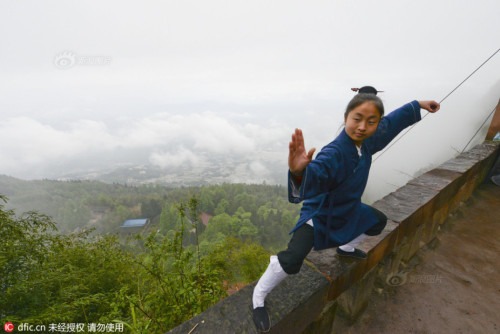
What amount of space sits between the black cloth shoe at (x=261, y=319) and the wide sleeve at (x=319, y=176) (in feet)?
2.36

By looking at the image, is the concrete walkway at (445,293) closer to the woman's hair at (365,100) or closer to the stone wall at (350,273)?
the stone wall at (350,273)

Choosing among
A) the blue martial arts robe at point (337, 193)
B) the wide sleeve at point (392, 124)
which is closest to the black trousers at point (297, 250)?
the blue martial arts robe at point (337, 193)

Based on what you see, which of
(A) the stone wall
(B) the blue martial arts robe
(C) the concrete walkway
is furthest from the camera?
(C) the concrete walkway

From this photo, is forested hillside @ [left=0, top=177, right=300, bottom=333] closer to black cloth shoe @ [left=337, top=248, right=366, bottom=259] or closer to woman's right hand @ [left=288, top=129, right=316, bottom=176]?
black cloth shoe @ [left=337, top=248, right=366, bottom=259]

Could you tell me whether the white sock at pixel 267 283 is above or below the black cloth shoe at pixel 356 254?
above

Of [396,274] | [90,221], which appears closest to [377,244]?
[396,274]

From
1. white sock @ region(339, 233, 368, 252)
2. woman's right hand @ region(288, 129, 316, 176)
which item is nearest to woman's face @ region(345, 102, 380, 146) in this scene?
woman's right hand @ region(288, 129, 316, 176)

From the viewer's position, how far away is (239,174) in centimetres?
16062

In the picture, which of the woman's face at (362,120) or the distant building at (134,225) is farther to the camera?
the distant building at (134,225)

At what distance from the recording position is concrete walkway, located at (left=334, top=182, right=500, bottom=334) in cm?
195

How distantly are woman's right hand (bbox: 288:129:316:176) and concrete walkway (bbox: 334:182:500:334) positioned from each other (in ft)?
6.03

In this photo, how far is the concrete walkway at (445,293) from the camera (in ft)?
6.39

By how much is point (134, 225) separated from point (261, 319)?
63.5 meters

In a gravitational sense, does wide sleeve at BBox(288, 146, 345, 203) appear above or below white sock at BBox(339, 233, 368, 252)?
above
